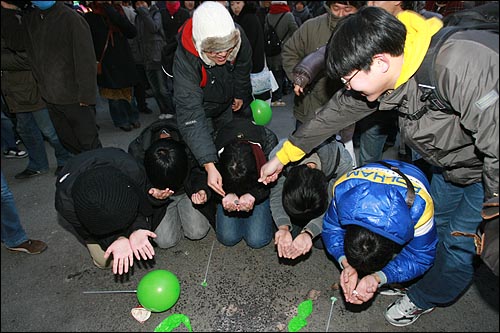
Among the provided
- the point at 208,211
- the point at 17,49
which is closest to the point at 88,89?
the point at 17,49

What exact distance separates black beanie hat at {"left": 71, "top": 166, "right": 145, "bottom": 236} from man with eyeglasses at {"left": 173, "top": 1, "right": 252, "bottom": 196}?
0.59 metres

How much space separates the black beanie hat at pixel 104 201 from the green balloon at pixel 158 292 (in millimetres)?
367

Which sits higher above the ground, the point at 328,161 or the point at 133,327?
the point at 328,161

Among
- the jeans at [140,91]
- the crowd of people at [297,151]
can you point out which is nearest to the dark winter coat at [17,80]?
the crowd of people at [297,151]

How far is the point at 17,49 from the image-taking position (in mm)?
2074

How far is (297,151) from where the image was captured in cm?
Answer: 192

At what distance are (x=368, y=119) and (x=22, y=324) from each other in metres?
2.64

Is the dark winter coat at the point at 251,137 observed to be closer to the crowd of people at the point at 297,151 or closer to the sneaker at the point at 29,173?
the crowd of people at the point at 297,151

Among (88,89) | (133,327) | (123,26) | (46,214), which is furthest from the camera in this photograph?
(123,26)

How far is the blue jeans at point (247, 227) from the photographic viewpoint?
2484 mm

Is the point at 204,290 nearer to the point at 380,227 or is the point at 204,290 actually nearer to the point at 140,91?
the point at 380,227

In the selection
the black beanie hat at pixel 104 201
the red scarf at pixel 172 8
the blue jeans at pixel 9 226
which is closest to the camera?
the blue jeans at pixel 9 226

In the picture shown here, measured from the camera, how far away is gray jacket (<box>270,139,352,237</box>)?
2.08 metres

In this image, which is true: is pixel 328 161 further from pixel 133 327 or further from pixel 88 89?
pixel 88 89
